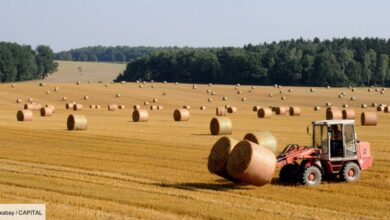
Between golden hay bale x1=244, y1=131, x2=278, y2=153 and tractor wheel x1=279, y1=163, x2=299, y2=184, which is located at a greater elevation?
golden hay bale x1=244, y1=131, x2=278, y2=153

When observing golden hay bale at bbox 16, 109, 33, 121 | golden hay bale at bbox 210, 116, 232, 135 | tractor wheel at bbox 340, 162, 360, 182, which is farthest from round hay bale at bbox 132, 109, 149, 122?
tractor wheel at bbox 340, 162, 360, 182

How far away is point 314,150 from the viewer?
813 inches

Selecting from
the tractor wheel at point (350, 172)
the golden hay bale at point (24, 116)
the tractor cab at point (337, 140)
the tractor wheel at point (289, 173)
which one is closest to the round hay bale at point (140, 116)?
the golden hay bale at point (24, 116)

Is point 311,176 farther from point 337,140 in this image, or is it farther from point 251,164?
point 251,164

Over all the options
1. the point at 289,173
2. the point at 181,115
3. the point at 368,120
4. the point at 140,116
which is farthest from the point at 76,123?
the point at 289,173

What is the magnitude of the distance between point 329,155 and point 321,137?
0.59 metres

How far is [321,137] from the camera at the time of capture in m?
21.0

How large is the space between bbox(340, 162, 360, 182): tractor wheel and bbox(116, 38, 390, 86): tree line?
366 ft

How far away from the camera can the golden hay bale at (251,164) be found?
736 inches

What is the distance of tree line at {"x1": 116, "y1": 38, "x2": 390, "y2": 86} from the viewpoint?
13375 cm

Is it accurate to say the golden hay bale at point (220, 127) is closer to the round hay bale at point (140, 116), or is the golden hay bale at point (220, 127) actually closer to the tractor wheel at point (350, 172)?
the round hay bale at point (140, 116)

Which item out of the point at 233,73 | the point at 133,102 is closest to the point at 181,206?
the point at 133,102

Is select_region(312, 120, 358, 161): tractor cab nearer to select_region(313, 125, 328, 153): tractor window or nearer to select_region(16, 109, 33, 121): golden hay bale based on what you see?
select_region(313, 125, 328, 153): tractor window

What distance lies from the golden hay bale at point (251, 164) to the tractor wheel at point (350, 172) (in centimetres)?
268
